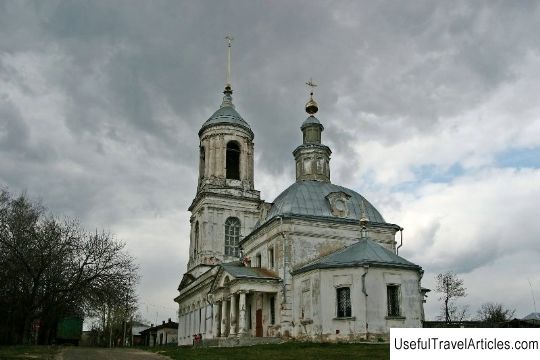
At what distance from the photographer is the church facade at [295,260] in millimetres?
27266

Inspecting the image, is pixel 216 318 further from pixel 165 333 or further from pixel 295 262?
pixel 165 333

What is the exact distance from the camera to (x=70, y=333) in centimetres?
4400

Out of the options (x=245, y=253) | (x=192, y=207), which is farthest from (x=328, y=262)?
(x=192, y=207)

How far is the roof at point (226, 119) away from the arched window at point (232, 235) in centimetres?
863

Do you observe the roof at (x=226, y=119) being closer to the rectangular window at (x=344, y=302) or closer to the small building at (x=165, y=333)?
the rectangular window at (x=344, y=302)

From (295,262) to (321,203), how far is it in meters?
4.42

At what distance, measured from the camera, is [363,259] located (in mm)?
27422

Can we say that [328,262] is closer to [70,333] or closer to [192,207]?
[192,207]

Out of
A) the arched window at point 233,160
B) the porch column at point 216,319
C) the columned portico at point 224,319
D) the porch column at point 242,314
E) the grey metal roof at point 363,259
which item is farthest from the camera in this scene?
→ the arched window at point 233,160

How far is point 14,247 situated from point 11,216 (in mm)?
5495

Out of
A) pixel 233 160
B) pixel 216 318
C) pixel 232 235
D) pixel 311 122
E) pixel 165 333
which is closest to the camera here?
pixel 216 318

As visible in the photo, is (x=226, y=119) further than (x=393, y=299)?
Yes

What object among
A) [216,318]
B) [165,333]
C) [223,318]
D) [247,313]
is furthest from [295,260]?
[165,333]

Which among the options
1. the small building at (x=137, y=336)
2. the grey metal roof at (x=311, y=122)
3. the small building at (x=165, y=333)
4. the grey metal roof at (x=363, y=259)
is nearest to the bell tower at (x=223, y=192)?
the grey metal roof at (x=311, y=122)
